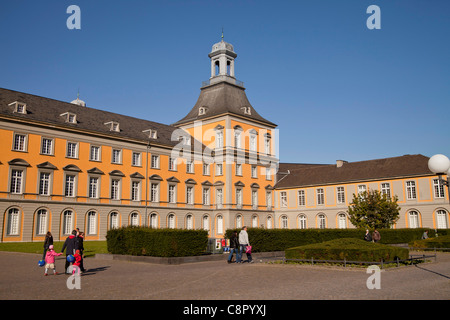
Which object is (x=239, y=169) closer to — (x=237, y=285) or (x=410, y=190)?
(x=410, y=190)

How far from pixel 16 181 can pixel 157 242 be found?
2290 centimetres

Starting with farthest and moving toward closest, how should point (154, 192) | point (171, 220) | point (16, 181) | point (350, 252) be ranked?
point (171, 220) → point (154, 192) → point (16, 181) → point (350, 252)

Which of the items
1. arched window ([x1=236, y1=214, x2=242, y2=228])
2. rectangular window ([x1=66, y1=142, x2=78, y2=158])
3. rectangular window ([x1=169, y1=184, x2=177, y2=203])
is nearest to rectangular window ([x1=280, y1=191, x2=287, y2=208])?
arched window ([x1=236, y1=214, x2=242, y2=228])

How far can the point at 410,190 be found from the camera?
5019 cm

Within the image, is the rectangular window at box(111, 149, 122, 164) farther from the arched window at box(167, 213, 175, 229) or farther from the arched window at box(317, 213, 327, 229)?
the arched window at box(317, 213, 327, 229)

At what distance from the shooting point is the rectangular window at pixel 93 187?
45219 mm

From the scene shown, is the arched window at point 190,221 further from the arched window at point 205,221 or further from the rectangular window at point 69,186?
the rectangular window at point 69,186

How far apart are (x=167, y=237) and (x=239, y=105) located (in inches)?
1649

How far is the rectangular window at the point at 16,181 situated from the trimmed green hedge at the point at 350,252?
2901 centimetres

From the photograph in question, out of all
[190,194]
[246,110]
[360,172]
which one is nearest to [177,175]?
[190,194]

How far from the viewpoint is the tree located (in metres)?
47.4

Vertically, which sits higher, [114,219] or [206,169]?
[206,169]

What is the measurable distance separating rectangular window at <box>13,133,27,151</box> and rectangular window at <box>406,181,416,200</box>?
42497mm
